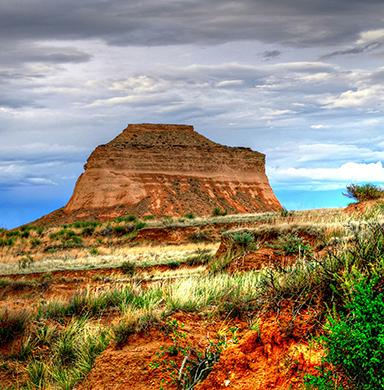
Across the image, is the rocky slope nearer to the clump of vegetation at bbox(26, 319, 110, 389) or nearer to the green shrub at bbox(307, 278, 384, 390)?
the clump of vegetation at bbox(26, 319, 110, 389)

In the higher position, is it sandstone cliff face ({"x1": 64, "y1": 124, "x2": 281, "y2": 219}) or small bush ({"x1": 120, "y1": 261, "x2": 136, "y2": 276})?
sandstone cliff face ({"x1": 64, "y1": 124, "x2": 281, "y2": 219})

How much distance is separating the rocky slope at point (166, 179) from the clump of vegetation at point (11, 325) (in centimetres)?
7352

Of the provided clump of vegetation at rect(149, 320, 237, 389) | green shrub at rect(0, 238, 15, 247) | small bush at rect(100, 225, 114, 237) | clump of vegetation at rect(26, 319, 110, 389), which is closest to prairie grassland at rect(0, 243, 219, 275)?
small bush at rect(100, 225, 114, 237)

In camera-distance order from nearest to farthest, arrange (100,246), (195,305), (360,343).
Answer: (360,343)
(195,305)
(100,246)

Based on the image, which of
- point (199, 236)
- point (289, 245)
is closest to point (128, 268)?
point (289, 245)

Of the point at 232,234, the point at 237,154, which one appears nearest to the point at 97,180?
the point at 237,154

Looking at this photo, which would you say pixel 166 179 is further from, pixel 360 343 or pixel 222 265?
pixel 360 343

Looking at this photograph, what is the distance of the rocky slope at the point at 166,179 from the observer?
88.6 m

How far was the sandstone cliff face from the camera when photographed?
88562mm

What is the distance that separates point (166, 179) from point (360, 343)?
8908cm

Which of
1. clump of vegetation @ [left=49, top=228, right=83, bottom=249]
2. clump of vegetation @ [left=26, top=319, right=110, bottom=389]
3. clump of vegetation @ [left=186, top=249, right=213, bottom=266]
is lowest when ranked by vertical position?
clump of vegetation @ [left=26, top=319, right=110, bottom=389]

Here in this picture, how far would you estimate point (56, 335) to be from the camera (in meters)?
10.2

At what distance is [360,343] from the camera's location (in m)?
5.22

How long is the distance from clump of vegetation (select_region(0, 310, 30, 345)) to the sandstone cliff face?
Answer: 7353cm
